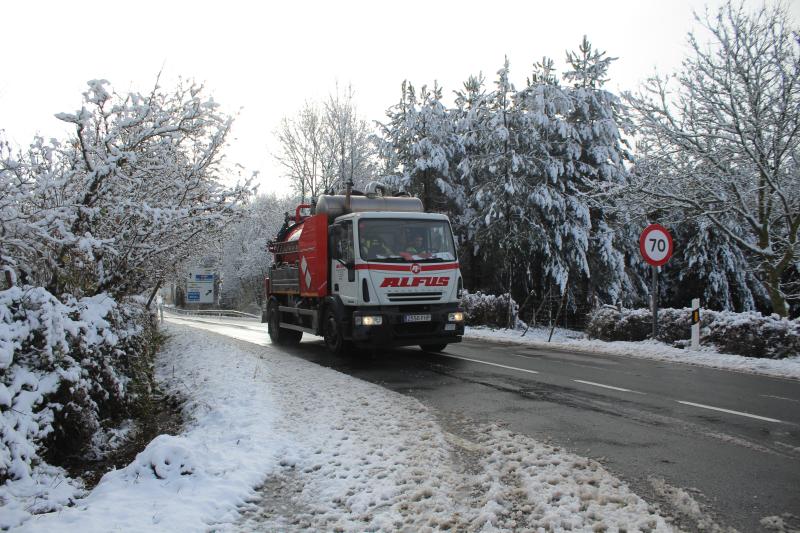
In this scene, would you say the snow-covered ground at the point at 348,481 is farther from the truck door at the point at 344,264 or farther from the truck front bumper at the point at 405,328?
the truck door at the point at 344,264

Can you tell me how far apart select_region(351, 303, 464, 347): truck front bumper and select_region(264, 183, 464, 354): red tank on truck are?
0.06 feet

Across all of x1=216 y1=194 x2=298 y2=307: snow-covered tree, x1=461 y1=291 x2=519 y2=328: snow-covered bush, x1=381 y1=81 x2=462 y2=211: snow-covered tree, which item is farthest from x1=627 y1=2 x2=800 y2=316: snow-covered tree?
x1=216 y1=194 x2=298 y2=307: snow-covered tree

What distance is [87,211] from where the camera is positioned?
569 cm

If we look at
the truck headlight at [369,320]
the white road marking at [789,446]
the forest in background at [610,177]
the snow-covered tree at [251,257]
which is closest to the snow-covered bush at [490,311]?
the forest in background at [610,177]

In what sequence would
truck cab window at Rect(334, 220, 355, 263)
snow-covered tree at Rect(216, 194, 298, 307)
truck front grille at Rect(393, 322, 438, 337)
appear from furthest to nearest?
Result: 1. snow-covered tree at Rect(216, 194, 298, 307)
2. truck cab window at Rect(334, 220, 355, 263)
3. truck front grille at Rect(393, 322, 438, 337)

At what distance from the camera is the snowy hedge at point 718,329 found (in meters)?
11.3

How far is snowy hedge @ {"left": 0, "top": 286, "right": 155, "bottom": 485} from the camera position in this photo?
432cm

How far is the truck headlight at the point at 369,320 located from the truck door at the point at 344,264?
0.37 m

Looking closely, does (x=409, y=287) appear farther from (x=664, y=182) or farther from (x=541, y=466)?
(x=664, y=182)

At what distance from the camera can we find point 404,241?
36.9ft

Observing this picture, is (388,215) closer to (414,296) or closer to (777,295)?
(414,296)

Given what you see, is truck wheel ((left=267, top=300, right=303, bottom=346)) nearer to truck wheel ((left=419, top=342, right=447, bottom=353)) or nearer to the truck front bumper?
truck wheel ((left=419, top=342, right=447, bottom=353))

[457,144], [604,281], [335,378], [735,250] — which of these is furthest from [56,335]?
[735,250]

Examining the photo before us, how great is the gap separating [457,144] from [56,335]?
83.5 ft
